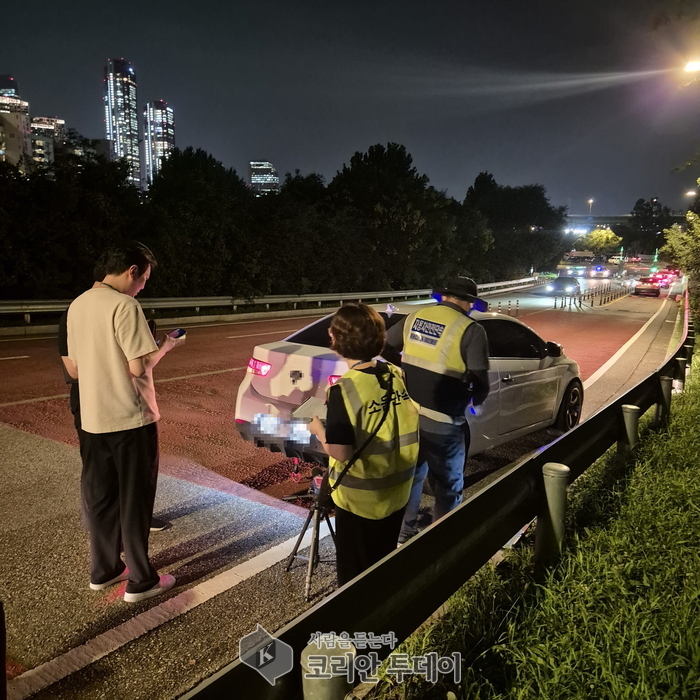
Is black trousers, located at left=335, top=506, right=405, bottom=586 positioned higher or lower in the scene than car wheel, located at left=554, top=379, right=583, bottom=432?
higher

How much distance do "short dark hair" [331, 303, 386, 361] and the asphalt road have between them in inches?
65.1

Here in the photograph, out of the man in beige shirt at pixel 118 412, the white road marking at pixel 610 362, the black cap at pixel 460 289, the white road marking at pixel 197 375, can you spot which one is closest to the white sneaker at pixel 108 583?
the man in beige shirt at pixel 118 412

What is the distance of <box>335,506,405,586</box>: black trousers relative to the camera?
9.12 feet

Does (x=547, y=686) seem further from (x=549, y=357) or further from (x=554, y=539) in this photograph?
(x=549, y=357)

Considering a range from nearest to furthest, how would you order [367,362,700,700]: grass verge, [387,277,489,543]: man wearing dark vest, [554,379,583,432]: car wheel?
1. [367,362,700,700]: grass verge
2. [387,277,489,543]: man wearing dark vest
3. [554,379,583,432]: car wheel

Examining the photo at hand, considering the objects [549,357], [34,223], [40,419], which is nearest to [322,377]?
[549,357]

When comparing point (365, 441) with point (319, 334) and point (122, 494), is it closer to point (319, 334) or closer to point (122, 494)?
point (122, 494)

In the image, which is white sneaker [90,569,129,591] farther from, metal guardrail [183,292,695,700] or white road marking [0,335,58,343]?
white road marking [0,335,58,343]

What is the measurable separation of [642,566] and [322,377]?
261 cm

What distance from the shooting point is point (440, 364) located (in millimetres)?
4000

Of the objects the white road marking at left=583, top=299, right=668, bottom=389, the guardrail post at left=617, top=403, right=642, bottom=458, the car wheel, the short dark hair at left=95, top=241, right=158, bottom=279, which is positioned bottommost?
the white road marking at left=583, top=299, right=668, bottom=389

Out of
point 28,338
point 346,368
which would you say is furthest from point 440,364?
point 28,338

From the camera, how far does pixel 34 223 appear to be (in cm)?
1842

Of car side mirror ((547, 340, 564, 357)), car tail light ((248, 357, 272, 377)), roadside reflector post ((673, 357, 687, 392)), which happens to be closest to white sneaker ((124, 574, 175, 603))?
car tail light ((248, 357, 272, 377))
